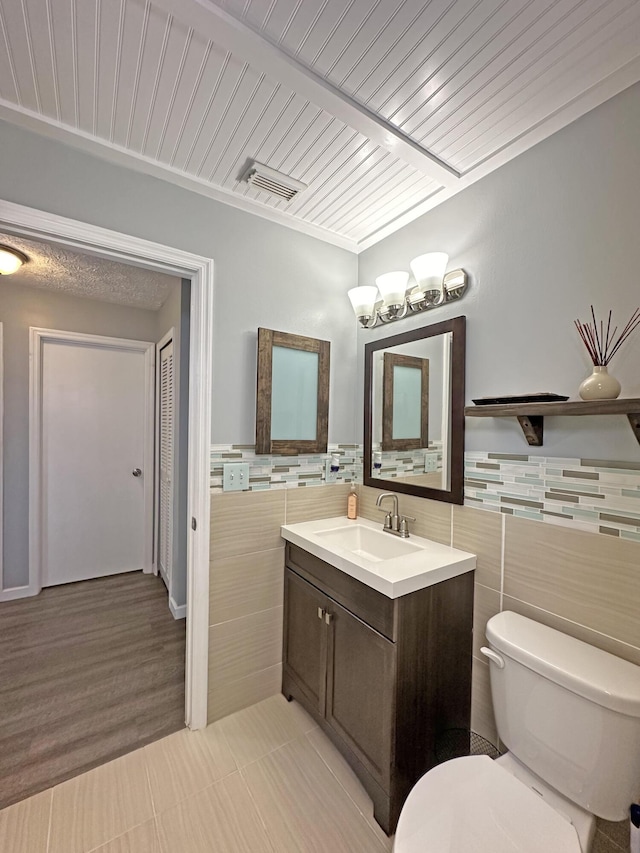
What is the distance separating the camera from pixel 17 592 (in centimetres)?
287

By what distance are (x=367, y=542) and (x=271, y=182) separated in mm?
1722

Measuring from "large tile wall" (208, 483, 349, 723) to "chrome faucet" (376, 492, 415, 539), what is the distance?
41 centimetres

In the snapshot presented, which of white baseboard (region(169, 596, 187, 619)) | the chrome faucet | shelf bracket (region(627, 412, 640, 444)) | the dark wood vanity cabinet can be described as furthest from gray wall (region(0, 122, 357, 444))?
white baseboard (region(169, 596, 187, 619))

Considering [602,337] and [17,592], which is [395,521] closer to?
[602,337]

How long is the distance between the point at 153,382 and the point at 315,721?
2.97m

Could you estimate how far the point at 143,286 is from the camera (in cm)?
290

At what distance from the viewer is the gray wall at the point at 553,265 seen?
1.09m

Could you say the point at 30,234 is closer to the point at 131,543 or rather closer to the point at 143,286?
the point at 143,286

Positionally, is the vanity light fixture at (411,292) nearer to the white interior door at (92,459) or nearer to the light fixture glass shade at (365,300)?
the light fixture glass shade at (365,300)

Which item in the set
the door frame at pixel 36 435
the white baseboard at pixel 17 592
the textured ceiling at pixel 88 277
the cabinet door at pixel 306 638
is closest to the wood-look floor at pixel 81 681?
the white baseboard at pixel 17 592

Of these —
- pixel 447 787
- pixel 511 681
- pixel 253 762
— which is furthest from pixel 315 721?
pixel 511 681

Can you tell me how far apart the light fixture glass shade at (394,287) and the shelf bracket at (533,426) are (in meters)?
0.84

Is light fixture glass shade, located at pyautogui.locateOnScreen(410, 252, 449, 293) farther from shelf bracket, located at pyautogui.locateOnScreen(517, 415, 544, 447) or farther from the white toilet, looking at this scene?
the white toilet

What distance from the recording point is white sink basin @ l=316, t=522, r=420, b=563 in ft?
5.47
